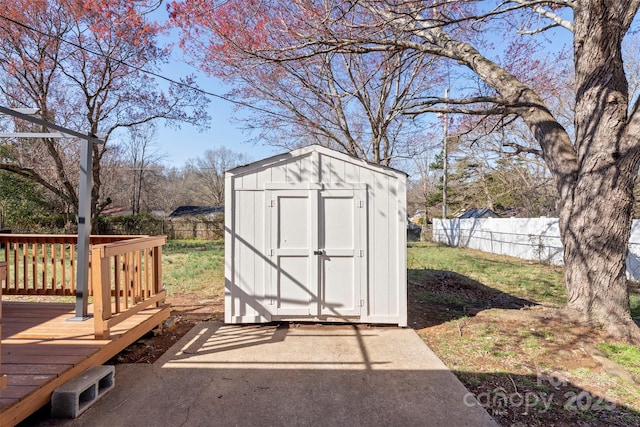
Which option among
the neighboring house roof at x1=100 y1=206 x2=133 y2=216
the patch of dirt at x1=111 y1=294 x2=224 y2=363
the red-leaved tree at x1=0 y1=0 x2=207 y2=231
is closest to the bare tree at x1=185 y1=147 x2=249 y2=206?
the neighboring house roof at x1=100 y1=206 x2=133 y2=216

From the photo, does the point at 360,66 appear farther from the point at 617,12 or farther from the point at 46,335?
the point at 46,335

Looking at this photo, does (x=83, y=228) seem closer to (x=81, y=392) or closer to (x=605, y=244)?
(x=81, y=392)

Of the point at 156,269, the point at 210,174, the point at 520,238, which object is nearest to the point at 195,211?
the point at 210,174

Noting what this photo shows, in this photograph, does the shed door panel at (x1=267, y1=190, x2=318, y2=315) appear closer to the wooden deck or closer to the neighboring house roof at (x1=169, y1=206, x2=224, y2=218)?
the wooden deck

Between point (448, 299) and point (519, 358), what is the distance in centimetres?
254

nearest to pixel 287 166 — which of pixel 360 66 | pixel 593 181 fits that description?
pixel 593 181

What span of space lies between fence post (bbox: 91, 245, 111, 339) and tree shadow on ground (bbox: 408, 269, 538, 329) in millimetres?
3523

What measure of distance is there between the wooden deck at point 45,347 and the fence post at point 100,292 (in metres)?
0.11

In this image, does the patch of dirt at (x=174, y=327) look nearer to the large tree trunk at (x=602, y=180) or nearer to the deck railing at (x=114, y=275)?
the deck railing at (x=114, y=275)

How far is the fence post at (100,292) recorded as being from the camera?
2846mm

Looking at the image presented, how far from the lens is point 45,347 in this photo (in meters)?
2.75

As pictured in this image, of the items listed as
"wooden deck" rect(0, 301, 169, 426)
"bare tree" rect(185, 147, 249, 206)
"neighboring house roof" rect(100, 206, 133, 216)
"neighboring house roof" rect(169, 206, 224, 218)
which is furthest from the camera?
"bare tree" rect(185, 147, 249, 206)

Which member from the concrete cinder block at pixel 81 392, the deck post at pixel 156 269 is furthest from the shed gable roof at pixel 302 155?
the concrete cinder block at pixel 81 392

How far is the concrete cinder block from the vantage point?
2.25 m
